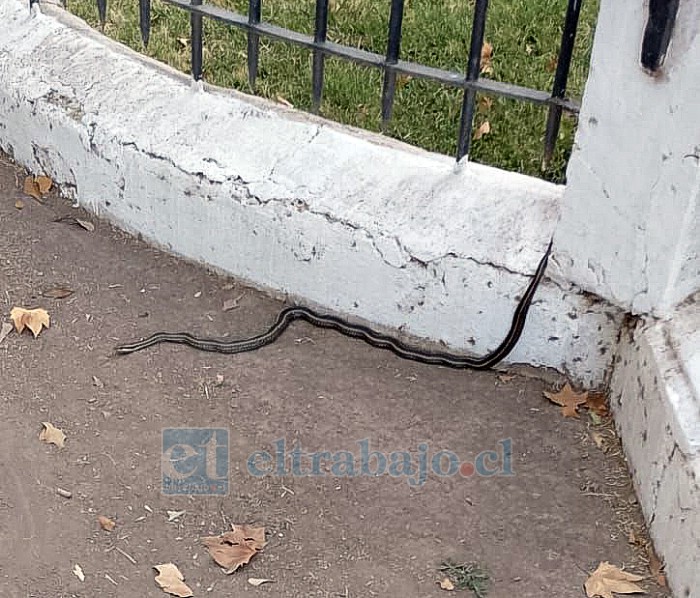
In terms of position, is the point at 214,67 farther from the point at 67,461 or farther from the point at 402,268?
the point at 67,461

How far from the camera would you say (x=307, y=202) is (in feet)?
12.7

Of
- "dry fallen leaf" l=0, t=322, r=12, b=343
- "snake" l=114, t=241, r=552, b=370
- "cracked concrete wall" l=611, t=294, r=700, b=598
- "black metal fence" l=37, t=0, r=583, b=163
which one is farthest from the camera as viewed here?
"dry fallen leaf" l=0, t=322, r=12, b=343

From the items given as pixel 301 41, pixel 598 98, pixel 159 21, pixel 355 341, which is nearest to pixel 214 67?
pixel 159 21

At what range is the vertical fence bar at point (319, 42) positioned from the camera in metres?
3.80

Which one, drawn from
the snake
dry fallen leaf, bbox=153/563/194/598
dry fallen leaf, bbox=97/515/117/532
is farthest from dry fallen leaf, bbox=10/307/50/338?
dry fallen leaf, bbox=153/563/194/598

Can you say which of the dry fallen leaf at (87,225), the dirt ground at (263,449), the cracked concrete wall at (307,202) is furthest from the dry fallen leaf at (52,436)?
the dry fallen leaf at (87,225)

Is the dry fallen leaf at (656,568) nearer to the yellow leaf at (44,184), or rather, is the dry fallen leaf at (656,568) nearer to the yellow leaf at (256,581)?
the yellow leaf at (256,581)

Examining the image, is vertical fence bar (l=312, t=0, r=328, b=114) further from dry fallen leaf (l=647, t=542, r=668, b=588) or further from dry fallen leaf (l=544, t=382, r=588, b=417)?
dry fallen leaf (l=647, t=542, r=668, b=588)

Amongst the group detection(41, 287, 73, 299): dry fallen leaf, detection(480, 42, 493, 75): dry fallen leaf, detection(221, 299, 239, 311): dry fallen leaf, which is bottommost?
detection(41, 287, 73, 299): dry fallen leaf

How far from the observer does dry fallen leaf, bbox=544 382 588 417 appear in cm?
364

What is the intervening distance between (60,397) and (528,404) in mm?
1560

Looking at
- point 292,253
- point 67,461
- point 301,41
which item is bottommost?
point 67,461

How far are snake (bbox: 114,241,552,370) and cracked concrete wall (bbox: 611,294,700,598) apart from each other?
1.35ft

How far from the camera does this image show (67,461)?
133 inches
